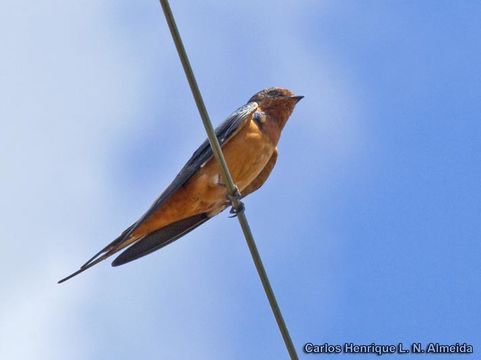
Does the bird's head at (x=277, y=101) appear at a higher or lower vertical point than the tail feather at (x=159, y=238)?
higher

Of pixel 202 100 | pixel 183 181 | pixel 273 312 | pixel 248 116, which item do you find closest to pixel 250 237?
pixel 273 312

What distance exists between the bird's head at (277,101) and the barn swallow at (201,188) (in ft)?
1.33

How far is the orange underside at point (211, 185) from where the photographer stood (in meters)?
Answer: 8.60

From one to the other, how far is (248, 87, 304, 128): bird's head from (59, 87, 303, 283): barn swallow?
407 millimetres

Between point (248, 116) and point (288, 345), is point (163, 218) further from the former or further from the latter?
point (288, 345)

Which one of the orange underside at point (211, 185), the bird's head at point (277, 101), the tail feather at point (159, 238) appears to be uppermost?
the bird's head at point (277, 101)

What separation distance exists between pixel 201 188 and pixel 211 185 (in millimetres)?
112

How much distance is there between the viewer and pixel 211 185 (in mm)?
8594

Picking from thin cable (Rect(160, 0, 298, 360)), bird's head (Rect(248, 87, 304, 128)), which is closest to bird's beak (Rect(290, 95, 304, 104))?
bird's head (Rect(248, 87, 304, 128))

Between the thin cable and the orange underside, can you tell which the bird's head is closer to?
the orange underside

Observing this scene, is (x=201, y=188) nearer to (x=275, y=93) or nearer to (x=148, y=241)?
(x=148, y=241)

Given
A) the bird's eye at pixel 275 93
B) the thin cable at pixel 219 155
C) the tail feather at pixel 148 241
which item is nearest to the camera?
the thin cable at pixel 219 155

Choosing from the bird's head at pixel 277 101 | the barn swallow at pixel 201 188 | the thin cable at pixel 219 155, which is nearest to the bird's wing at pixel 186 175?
the barn swallow at pixel 201 188

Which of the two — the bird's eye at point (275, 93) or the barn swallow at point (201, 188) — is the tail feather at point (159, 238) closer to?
the barn swallow at point (201, 188)
